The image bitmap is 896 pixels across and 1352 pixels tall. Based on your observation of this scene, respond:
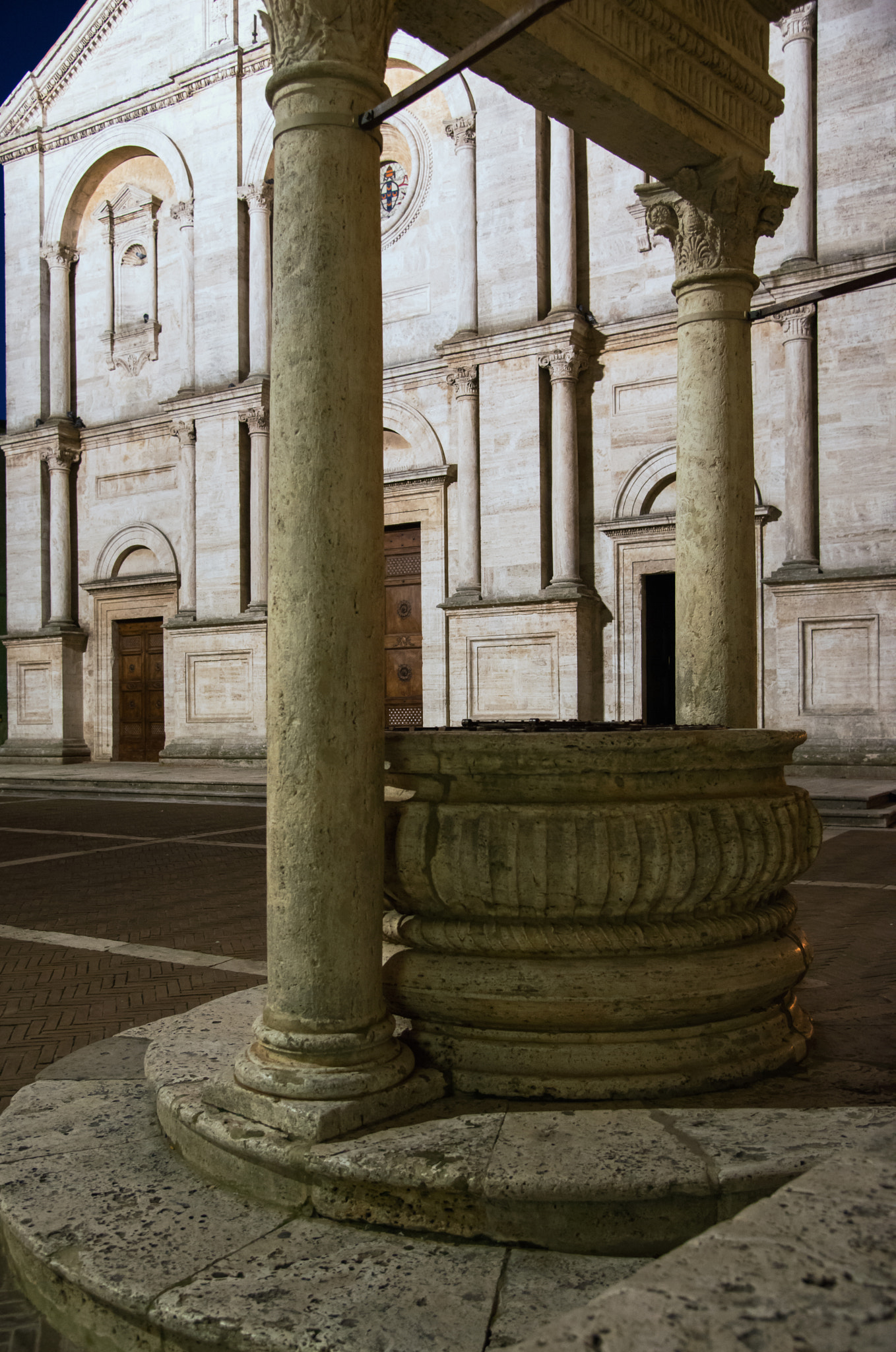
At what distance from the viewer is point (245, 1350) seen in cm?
223

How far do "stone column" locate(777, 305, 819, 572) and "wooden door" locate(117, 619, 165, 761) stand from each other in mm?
12092

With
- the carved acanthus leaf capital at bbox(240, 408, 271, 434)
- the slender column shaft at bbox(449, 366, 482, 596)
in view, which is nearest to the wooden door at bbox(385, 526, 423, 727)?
the slender column shaft at bbox(449, 366, 482, 596)

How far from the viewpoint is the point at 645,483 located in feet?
53.2

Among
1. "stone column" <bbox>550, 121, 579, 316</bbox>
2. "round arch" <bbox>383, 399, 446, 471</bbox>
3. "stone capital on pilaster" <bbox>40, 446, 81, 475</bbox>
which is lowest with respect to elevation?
"round arch" <bbox>383, 399, 446, 471</bbox>

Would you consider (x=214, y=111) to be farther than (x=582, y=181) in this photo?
Yes

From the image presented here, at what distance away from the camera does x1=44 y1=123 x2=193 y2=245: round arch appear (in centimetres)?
2056

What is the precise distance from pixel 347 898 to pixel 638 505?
13.9 metres

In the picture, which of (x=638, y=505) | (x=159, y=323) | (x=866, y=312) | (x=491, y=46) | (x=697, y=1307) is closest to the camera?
(x=697, y=1307)

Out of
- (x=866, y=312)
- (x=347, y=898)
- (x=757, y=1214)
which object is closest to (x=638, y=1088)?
(x=347, y=898)

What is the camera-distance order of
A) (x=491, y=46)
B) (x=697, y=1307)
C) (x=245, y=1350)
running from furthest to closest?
(x=491, y=46) → (x=245, y=1350) → (x=697, y=1307)

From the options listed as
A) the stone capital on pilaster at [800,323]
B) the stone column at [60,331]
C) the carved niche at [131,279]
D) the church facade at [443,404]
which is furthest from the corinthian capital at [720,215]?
the stone column at [60,331]

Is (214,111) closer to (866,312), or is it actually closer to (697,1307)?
(866,312)

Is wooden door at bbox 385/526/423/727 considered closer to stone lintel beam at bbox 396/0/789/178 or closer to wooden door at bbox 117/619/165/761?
wooden door at bbox 117/619/165/761

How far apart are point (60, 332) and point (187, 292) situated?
11.5 ft
